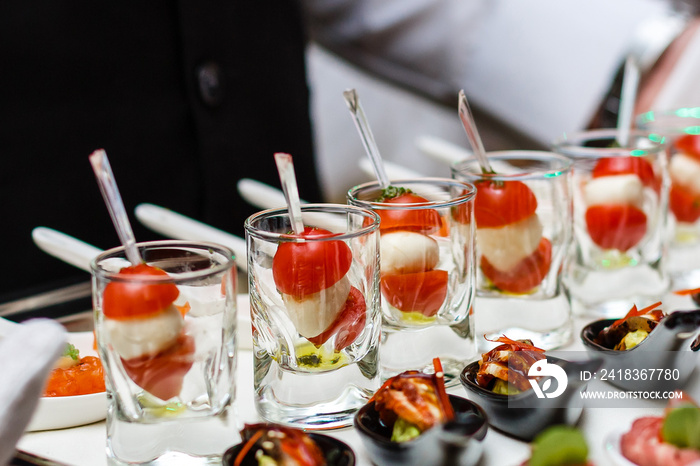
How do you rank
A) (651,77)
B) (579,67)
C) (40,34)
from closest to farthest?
(40,34)
(651,77)
(579,67)

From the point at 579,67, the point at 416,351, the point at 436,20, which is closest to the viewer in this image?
the point at 416,351

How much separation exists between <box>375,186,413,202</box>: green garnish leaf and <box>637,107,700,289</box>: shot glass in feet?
1.15

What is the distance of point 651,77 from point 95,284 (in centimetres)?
111

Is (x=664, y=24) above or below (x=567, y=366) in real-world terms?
above

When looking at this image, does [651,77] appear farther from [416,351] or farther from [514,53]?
[416,351]

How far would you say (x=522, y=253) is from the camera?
57 centimetres

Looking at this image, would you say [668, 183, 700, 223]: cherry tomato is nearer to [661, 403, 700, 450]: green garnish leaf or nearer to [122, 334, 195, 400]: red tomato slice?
[661, 403, 700, 450]: green garnish leaf

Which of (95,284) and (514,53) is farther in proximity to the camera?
(514,53)

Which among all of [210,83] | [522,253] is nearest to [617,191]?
[522,253]

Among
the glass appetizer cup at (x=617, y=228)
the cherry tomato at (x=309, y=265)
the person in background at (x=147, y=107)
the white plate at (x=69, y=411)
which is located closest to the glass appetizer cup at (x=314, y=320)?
the cherry tomato at (x=309, y=265)

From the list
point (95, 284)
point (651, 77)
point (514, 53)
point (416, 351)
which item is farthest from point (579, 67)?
point (95, 284)

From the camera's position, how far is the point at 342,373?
0.46m

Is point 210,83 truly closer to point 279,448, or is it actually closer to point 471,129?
point 471,129

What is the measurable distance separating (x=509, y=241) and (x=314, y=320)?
7.7 inches
